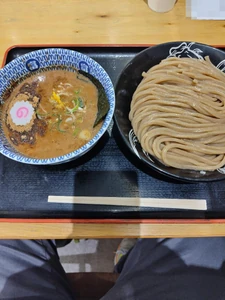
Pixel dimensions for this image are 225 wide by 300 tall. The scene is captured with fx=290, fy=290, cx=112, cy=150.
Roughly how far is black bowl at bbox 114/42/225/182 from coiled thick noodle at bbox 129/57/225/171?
25 millimetres

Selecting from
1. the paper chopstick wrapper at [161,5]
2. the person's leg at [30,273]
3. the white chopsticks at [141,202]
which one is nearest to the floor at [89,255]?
the person's leg at [30,273]

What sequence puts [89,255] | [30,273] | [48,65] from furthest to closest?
[89,255] → [30,273] → [48,65]

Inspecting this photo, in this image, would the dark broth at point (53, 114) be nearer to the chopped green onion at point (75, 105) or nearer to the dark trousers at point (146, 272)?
the chopped green onion at point (75, 105)

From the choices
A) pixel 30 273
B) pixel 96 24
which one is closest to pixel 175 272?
pixel 30 273

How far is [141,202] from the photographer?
116 centimetres

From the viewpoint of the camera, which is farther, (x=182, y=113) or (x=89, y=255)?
(x=89, y=255)

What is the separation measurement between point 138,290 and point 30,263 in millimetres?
532

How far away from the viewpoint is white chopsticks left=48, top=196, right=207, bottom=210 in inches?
45.3

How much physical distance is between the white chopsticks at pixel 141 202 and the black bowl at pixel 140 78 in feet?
0.42

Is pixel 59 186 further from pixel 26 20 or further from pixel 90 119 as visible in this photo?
pixel 26 20

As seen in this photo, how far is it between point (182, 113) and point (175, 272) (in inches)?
27.9

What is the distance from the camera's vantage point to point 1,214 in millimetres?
1145

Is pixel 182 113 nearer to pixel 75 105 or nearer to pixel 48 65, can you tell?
pixel 75 105

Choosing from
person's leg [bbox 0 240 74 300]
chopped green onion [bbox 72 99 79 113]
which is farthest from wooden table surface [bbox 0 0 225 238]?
person's leg [bbox 0 240 74 300]
